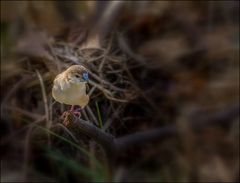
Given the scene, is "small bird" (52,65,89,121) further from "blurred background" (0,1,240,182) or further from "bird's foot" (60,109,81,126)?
"blurred background" (0,1,240,182)

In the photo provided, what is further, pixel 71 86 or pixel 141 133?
pixel 141 133

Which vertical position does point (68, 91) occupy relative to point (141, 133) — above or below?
above

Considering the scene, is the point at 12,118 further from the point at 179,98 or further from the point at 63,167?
the point at 179,98

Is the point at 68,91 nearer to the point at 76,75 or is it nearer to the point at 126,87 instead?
the point at 76,75

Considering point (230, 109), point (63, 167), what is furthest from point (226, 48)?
point (63, 167)

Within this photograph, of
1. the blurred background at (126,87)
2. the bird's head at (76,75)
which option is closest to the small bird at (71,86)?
the bird's head at (76,75)

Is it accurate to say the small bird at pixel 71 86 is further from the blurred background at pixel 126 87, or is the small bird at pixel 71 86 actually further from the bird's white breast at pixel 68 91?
the blurred background at pixel 126 87

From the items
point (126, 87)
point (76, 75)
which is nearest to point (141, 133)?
point (126, 87)

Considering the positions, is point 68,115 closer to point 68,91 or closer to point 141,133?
point 68,91
